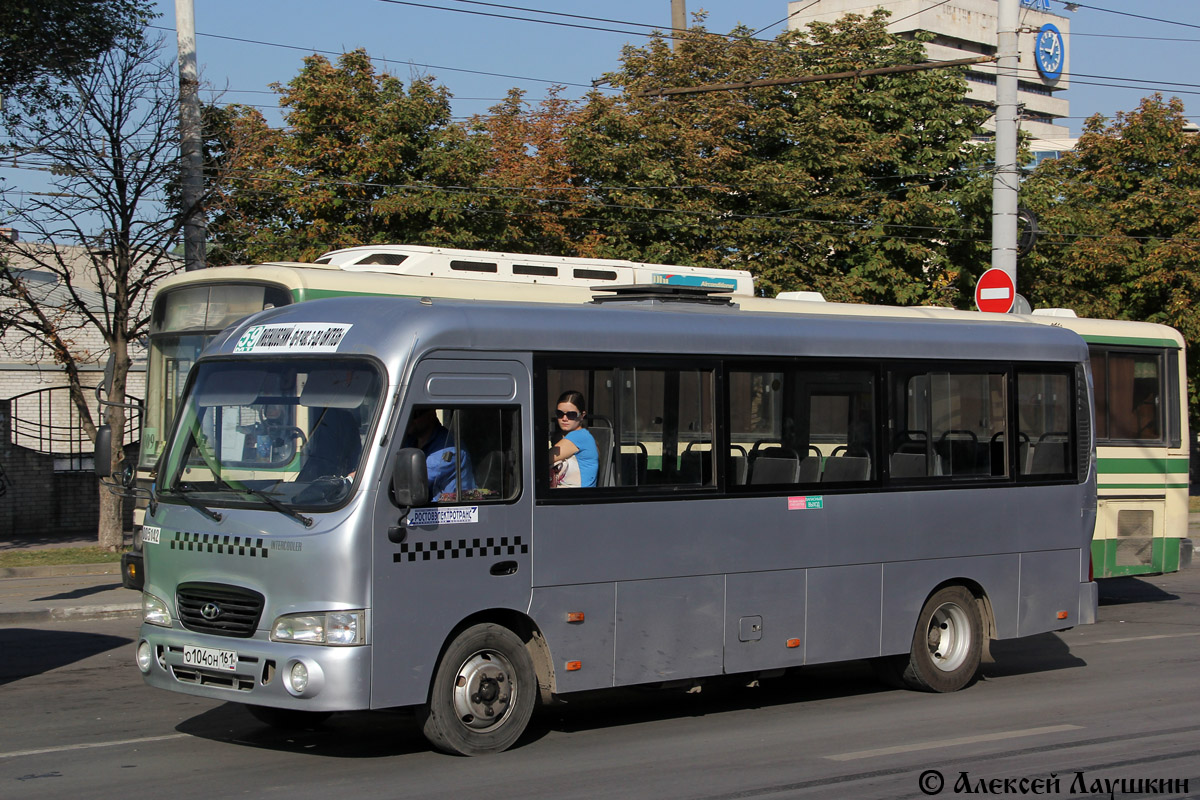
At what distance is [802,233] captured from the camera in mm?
28078

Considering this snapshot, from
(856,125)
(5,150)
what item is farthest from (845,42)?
(5,150)

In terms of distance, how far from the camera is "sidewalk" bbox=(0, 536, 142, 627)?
14.8m

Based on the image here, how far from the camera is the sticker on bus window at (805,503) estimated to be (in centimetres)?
957

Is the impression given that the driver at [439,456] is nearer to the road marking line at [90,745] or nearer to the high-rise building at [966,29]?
the road marking line at [90,745]

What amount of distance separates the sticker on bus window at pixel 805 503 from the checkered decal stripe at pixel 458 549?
2.24 m

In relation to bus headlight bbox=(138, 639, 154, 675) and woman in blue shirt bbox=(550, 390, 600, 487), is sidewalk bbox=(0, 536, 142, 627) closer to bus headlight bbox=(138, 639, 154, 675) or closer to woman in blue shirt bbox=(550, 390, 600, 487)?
bus headlight bbox=(138, 639, 154, 675)

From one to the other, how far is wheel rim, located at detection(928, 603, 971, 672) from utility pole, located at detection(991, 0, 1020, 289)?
8969 mm

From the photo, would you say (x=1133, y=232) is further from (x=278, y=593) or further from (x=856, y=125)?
(x=278, y=593)

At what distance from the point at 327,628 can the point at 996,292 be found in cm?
1283

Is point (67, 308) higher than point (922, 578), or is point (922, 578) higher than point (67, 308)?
point (67, 308)

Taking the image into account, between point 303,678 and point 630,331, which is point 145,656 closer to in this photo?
point 303,678

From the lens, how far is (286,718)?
876 centimetres

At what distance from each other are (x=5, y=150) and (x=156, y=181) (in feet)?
7.52

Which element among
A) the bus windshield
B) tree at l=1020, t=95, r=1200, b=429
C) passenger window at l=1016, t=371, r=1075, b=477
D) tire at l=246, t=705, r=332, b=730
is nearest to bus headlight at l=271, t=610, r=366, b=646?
the bus windshield
